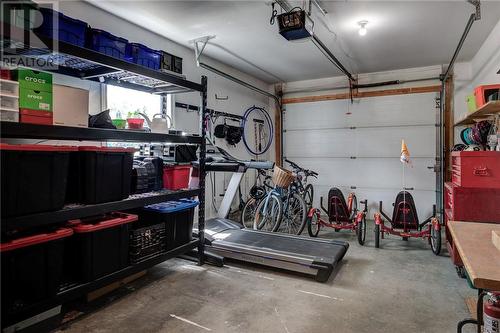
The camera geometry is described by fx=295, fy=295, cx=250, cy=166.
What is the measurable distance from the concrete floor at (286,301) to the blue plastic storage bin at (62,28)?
212 cm

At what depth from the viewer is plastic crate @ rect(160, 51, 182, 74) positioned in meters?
2.98

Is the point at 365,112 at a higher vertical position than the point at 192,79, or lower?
lower

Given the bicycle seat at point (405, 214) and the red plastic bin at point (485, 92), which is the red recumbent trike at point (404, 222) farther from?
the red plastic bin at point (485, 92)

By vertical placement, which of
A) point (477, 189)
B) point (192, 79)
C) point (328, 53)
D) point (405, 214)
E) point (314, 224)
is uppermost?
point (328, 53)

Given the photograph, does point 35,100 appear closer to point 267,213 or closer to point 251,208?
point 267,213

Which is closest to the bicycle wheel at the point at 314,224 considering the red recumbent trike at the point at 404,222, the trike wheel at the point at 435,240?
the red recumbent trike at the point at 404,222

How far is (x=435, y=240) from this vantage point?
3781 millimetres

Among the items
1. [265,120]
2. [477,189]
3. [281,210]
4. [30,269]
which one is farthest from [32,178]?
[265,120]

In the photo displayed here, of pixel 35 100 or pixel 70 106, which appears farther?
pixel 70 106

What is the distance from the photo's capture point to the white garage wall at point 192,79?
328 cm

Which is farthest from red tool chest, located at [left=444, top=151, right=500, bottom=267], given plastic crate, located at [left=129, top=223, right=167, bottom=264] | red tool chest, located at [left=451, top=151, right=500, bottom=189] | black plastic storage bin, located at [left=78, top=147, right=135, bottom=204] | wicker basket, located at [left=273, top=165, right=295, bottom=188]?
black plastic storage bin, located at [left=78, top=147, right=135, bottom=204]

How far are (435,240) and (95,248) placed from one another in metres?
3.88

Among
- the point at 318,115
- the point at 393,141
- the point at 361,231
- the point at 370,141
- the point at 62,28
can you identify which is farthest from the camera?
the point at 318,115

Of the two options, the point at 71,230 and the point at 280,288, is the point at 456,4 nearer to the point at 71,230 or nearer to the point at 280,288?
the point at 280,288
